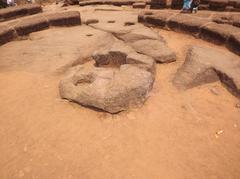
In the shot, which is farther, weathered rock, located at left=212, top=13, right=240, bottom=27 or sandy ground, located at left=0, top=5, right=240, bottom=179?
weathered rock, located at left=212, top=13, right=240, bottom=27

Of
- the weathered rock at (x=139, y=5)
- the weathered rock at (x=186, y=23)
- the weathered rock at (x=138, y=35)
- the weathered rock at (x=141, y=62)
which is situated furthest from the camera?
the weathered rock at (x=139, y=5)

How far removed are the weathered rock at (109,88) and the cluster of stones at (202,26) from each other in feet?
6.23

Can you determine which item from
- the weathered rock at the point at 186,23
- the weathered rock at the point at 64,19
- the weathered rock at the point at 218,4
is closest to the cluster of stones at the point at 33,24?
the weathered rock at the point at 64,19

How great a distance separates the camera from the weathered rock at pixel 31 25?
461 centimetres

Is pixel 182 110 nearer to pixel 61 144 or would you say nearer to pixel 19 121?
pixel 61 144

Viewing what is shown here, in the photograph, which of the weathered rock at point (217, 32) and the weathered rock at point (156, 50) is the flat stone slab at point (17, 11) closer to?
the weathered rock at point (156, 50)

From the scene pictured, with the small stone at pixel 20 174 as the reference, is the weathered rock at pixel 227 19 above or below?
above

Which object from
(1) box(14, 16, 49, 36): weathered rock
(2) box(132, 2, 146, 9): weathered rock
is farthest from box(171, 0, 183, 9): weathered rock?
(1) box(14, 16, 49, 36): weathered rock

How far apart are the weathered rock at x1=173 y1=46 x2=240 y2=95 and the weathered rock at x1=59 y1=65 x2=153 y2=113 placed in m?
0.51

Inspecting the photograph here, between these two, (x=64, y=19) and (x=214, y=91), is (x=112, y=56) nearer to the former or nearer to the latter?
(x=214, y=91)

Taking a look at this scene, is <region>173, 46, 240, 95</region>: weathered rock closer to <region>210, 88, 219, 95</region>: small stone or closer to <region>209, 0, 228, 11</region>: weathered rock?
<region>210, 88, 219, 95</region>: small stone

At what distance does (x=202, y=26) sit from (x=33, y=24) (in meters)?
3.31

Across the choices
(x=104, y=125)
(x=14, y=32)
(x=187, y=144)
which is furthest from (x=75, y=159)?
(x=14, y=32)

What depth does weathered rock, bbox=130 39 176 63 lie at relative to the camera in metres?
3.46
